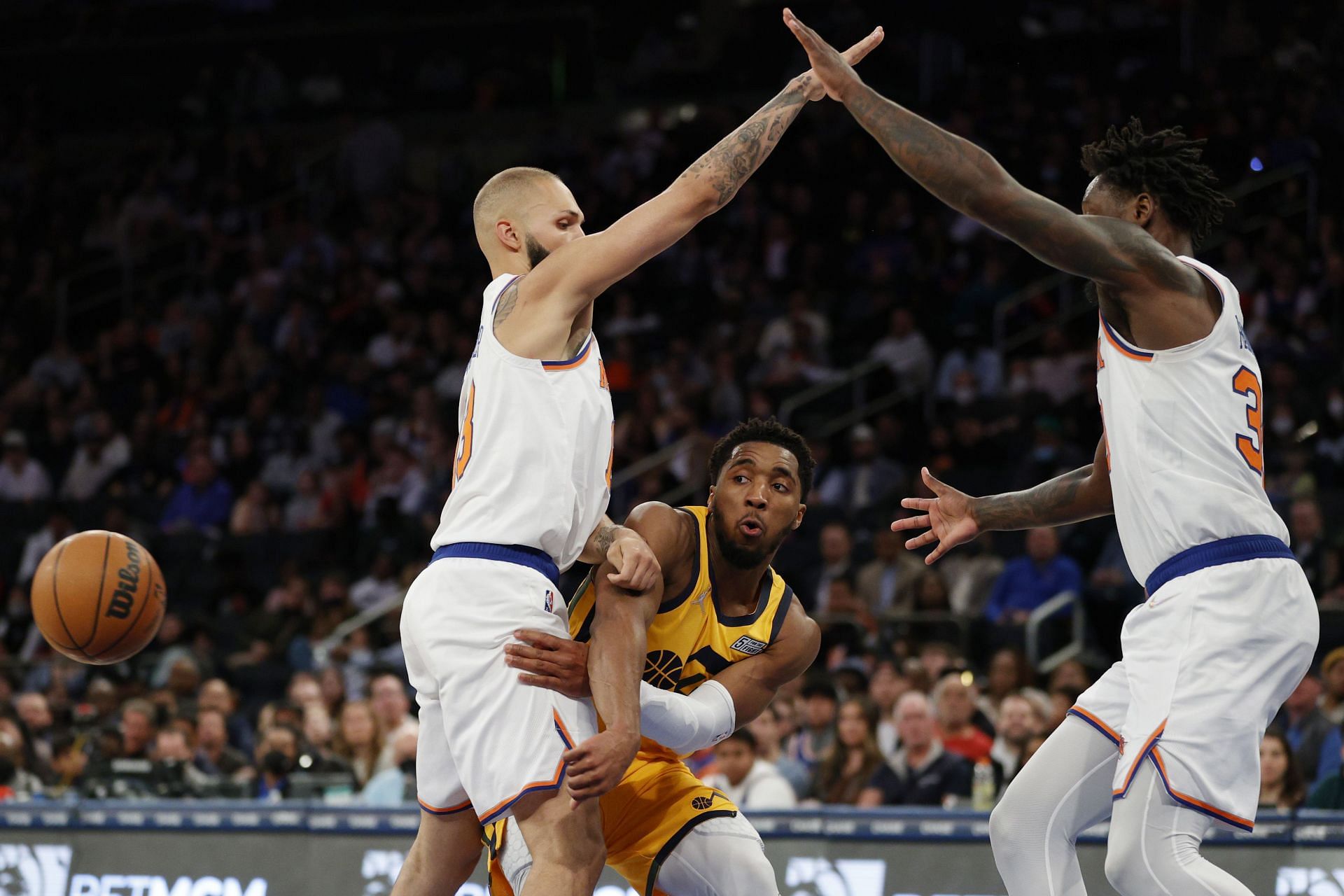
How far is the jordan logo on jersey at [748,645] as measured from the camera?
5.43 metres

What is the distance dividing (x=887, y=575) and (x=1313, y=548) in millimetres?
2835

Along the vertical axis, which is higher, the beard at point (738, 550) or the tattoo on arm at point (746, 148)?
the tattoo on arm at point (746, 148)

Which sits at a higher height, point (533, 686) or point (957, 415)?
point (957, 415)

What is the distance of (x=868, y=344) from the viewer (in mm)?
14648

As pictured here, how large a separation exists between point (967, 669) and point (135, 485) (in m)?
9.02

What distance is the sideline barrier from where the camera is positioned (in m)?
6.80

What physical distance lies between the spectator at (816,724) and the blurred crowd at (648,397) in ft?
0.08

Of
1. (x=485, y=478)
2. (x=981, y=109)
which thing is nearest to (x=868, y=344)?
(x=981, y=109)

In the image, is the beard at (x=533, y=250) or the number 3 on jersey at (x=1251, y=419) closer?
the number 3 on jersey at (x=1251, y=419)

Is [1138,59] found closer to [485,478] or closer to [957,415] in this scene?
[957,415]

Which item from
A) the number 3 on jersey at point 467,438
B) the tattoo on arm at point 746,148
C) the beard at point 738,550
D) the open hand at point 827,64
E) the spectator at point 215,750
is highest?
the open hand at point 827,64

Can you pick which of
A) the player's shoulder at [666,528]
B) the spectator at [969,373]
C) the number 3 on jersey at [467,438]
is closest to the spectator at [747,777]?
the player's shoulder at [666,528]

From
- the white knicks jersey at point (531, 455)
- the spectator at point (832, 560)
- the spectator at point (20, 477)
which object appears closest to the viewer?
the white knicks jersey at point (531, 455)

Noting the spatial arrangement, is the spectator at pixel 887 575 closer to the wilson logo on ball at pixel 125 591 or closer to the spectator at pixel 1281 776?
the spectator at pixel 1281 776
